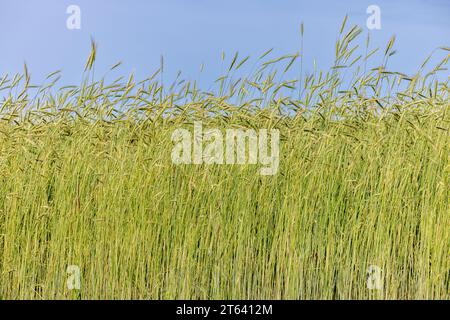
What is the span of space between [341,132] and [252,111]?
591mm

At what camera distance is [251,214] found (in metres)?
3.38

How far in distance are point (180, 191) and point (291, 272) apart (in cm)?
74

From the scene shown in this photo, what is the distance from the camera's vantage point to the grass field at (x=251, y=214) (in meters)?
3.28

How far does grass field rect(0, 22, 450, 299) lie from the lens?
3.28m

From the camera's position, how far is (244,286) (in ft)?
10.5

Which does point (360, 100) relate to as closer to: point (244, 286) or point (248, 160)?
point (248, 160)
